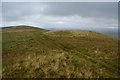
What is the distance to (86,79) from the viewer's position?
8.34 m

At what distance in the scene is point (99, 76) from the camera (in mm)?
8859

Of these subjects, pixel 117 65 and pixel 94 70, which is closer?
pixel 94 70

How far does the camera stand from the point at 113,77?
29.2 feet

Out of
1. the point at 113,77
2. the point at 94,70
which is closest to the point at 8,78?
the point at 94,70

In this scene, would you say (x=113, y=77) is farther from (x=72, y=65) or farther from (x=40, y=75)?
(x=40, y=75)

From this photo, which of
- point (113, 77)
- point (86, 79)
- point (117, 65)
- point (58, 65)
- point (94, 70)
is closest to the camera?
point (86, 79)

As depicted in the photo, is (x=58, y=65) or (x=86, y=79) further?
(x=58, y=65)

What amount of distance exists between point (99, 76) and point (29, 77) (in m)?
6.19

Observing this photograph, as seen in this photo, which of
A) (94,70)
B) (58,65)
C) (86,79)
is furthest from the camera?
(58,65)

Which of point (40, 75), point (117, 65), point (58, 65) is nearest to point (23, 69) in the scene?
point (40, 75)

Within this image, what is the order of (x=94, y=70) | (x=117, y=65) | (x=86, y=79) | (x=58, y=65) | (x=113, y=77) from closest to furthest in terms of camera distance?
(x=86, y=79) → (x=113, y=77) → (x=94, y=70) → (x=58, y=65) → (x=117, y=65)

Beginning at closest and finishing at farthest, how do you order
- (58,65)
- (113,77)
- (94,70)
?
(113,77)
(94,70)
(58,65)

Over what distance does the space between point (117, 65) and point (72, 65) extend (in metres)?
5.37

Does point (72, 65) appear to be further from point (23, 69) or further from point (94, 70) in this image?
point (23, 69)
